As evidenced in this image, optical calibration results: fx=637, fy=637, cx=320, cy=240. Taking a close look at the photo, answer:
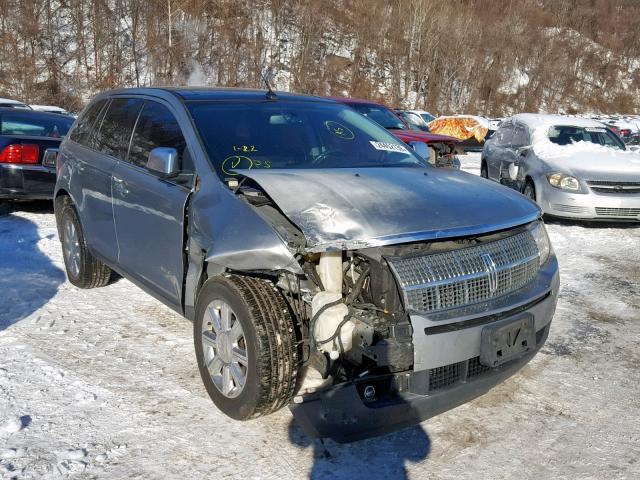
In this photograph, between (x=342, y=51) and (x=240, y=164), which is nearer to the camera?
(x=240, y=164)

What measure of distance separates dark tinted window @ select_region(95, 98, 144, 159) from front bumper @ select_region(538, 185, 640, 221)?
20.1 ft

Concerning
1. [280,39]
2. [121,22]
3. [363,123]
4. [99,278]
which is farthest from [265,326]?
[280,39]

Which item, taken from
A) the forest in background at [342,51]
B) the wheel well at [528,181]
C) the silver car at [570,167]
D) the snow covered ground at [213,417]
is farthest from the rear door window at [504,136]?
the forest in background at [342,51]

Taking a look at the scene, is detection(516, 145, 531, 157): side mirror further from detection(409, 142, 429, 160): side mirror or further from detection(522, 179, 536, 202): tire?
detection(409, 142, 429, 160): side mirror

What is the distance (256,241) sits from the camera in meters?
3.17

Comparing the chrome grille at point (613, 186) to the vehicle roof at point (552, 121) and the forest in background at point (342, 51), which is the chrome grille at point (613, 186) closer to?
the vehicle roof at point (552, 121)

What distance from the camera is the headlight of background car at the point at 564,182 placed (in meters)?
8.76

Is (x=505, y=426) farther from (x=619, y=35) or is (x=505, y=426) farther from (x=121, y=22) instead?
(x=619, y=35)

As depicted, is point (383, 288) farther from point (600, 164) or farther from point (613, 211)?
point (600, 164)

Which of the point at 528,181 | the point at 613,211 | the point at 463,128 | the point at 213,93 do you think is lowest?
the point at 463,128

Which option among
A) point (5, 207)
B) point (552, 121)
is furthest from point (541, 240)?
point (5, 207)

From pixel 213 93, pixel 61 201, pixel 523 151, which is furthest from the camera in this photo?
pixel 523 151

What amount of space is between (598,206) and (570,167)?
0.73m

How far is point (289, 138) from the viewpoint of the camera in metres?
4.28
